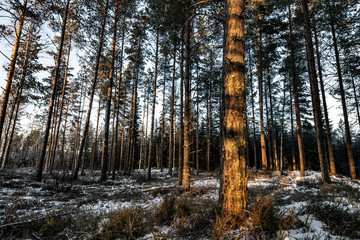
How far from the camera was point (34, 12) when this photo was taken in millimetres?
8531

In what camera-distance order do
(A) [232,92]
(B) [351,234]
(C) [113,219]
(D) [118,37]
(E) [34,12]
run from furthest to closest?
(D) [118,37] → (E) [34,12] → (C) [113,219] → (A) [232,92] → (B) [351,234]

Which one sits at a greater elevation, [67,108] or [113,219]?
[67,108]

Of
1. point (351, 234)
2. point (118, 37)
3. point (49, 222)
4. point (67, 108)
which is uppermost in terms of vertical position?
point (118, 37)

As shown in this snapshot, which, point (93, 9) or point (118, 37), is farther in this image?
point (118, 37)

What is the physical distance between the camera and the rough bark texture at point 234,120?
2260mm

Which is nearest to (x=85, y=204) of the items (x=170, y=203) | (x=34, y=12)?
(x=170, y=203)

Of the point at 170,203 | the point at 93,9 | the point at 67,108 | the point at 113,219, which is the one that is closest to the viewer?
the point at 113,219

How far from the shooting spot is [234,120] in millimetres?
2418

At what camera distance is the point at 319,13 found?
1038 centimetres

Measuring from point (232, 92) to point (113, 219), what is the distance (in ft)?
9.93

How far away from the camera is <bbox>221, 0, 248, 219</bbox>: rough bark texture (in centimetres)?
226

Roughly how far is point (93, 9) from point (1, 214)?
11.5 metres

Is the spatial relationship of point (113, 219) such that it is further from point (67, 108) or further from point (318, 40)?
point (67, 108)

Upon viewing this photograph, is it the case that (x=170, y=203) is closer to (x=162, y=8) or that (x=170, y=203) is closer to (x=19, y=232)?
(x=19, y=232)
